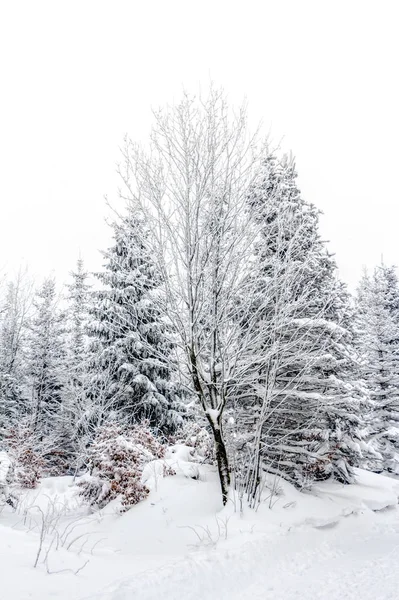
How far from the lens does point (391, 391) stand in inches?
719

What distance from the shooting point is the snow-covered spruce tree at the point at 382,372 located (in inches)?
693

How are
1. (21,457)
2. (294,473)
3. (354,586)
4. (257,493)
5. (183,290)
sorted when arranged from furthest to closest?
(21,457), (294,473), (257,493), (183,290), (354,586)

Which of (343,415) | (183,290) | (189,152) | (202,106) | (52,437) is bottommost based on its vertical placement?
(52,437)

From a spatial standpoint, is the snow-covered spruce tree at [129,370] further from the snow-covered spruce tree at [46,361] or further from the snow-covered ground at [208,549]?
the snow-covered spruce tree at [46,361]

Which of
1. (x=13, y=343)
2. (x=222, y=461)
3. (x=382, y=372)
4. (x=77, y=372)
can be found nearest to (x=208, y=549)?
(x=222, y=461)

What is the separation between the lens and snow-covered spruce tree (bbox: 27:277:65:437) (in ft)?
70.0

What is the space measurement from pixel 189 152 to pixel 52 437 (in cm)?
1674

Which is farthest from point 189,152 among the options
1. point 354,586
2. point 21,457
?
point 21,457

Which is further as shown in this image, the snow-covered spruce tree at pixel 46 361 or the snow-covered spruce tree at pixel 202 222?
the snow-covered spruce tree at pixel 46 361

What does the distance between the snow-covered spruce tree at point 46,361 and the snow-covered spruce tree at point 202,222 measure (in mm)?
15679

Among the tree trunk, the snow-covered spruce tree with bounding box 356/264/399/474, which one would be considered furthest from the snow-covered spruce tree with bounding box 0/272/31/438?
the snow-covered spruce tree with bounding box 356/264/399/474

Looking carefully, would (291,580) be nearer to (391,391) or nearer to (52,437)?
(391,391)

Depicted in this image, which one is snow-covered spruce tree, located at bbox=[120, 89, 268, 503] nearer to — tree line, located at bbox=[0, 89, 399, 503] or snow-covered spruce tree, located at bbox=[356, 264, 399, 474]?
tree line, located at bbox=[0, 89, 399, 503]

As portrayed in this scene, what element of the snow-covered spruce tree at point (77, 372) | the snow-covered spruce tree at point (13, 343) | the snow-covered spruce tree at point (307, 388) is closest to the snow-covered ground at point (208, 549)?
the snow-covered spruce tree at point (307, 388)
